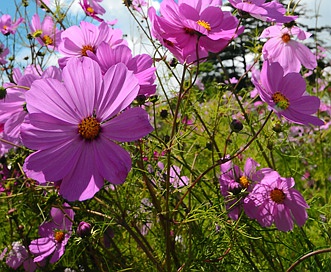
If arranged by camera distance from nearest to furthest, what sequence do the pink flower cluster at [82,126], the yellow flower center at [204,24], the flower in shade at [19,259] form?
the pink flower cluster at [82,126] → the yellow flower center at [204,24] → the flower in shade at [19,259]

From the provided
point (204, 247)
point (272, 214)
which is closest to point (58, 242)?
point (204, 247)

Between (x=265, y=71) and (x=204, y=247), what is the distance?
33 centimetres

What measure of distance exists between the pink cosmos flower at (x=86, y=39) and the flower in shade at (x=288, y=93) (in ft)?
0.71

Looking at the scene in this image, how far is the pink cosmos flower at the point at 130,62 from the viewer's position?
1.82ft

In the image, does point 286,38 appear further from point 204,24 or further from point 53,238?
point 53,238

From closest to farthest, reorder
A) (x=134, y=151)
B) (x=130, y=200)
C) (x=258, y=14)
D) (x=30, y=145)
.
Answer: (x=30, y=145) → (x=258, y=14) → (x=134, y=151) → (x=130, y=200)

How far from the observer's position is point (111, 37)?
2.28 feet

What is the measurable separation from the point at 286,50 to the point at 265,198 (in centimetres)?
28

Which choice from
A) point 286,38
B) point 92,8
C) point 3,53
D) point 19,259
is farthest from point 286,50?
point 3,53

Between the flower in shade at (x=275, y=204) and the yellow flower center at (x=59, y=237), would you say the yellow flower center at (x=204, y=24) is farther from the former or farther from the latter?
the yellow flower center at (x=59, y=237)

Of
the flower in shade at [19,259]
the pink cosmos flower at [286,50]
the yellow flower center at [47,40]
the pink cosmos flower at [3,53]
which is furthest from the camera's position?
the pink cosmos flower at [3,53]

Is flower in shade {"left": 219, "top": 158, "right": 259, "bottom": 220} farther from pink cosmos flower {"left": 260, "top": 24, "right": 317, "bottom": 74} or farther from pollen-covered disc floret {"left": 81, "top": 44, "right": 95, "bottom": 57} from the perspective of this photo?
pollen-covered disc floret {"left": 81, "top": 44, "right": 95, "bottom": 57}

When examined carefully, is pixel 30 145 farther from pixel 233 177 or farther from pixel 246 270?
pixel 246 270

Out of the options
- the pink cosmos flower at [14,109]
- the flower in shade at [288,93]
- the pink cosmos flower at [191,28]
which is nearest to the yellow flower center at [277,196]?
the flower in shade at [288,93]
